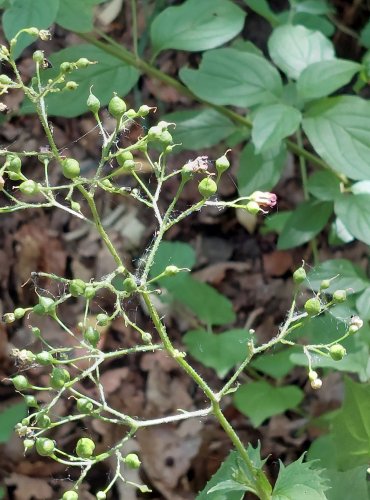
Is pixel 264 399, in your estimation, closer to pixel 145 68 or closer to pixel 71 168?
pixel 145 68

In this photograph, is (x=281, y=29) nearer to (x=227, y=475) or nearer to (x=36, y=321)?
(x=227, y=475)

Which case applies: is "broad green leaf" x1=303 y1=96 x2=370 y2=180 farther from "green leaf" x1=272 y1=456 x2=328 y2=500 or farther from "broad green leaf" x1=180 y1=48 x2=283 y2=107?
"green leaf" x1=272 y1=456 x2=328 y2=500

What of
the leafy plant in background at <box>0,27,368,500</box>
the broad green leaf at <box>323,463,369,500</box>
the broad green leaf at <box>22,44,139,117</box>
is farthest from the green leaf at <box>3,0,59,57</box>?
the broad green leaf at <box>323,463,369,500</box>

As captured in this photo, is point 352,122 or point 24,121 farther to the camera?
point 24,121

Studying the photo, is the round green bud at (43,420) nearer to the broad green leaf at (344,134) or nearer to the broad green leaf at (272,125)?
the broad green leaf at (272,125)

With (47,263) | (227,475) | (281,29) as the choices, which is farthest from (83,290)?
(47,263)

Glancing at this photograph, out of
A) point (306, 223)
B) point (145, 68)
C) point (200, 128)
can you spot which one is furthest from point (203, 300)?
point (145, 68)

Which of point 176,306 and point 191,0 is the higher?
point 191,0
